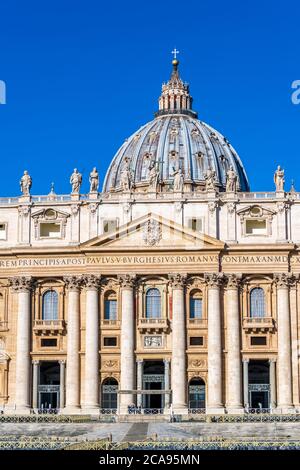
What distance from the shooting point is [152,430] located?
6938 centimetres

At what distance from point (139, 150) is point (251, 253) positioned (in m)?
58.8

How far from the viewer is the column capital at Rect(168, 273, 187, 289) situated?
9382 centimetres

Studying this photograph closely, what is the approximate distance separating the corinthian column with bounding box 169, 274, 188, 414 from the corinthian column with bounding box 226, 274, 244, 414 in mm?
3940

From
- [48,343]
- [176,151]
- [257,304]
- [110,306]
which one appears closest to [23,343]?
[48,343]

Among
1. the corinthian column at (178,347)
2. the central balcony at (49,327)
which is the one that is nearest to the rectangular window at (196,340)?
the corinthian column at (178,347)

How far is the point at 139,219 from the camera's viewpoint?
310 ft

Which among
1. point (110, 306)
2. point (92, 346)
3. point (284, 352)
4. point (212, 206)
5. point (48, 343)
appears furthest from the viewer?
point (110, 306)

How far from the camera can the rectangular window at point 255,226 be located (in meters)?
95.6

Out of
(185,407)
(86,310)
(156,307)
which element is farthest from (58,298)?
(185,407)

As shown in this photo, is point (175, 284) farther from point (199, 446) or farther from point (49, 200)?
point (199, 446)

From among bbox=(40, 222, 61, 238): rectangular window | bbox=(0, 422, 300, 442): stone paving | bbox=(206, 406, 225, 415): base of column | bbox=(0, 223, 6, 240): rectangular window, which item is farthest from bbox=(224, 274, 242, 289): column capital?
bbox=(0, 223, 6, 240): rectangular window

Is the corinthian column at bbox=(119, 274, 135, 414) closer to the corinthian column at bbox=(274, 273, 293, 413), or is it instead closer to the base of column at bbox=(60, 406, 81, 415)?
the base of column at bbox=(60, 406, 81, 415)

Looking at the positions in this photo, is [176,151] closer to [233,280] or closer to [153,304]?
[153,304]

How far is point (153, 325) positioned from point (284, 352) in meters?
11.8
